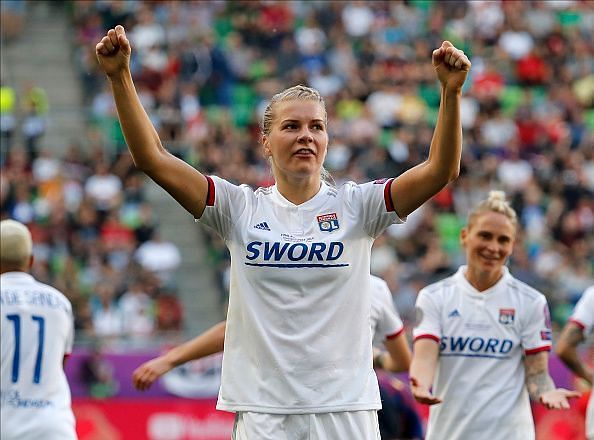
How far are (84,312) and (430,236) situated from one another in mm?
5000

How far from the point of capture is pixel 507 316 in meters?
7.82

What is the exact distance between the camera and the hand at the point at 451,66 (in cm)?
517

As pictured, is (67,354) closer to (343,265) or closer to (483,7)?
(343,265)

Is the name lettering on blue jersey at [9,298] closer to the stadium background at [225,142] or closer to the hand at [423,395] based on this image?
the hand at [423,395]

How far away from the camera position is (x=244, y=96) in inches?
848

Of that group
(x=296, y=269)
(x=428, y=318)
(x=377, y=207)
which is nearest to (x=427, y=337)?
(x=428, y=318)

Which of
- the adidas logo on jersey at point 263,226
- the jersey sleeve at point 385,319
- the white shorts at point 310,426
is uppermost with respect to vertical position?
the adidas logo on jersey at point 263,226

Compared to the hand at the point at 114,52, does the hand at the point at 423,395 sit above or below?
below

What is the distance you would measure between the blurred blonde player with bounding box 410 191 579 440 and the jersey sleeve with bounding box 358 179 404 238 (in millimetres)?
1988

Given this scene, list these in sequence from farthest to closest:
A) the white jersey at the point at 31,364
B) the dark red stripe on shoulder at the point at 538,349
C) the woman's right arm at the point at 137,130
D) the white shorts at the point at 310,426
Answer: the white jersey at the point at 31,364 < the dark red stripe on shoulder at the point at 538,349 < the white shorts at the point at 310,426 < the woman's right arm at the point at 137,130

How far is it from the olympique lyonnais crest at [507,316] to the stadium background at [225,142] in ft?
21.1

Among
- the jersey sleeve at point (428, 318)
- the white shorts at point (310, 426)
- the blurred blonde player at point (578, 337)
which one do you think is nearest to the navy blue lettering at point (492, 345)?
the jersey sleeve at point (428, 318)

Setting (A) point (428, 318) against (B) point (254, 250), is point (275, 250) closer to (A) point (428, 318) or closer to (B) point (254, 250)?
(B) point (254, 250)

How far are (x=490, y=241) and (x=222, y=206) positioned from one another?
101 inches
